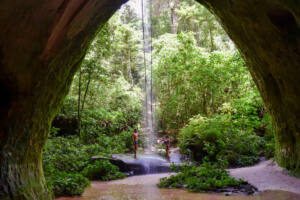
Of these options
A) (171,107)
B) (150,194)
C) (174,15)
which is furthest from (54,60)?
(174,15)

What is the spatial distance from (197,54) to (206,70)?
5.08 ft

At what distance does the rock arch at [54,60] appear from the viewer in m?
3.41

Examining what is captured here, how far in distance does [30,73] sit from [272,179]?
18.8ft

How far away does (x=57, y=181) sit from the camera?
18.9ft

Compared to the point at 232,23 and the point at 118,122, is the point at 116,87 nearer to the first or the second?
the point at 118,122

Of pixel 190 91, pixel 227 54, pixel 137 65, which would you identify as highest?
pixel 137 65

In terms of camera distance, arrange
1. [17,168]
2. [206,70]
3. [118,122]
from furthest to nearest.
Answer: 1. [118,122]
2. [206,70]
3. [17,168]

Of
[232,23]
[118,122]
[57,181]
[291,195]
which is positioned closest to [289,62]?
[232,23]

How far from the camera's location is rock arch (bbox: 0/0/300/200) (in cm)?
341

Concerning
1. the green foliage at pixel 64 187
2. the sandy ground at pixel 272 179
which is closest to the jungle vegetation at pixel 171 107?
the green foliage at pixel 64 187

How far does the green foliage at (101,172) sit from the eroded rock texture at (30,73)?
151 inches

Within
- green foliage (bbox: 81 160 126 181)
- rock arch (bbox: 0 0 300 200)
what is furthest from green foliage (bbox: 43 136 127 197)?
rock arch (bbox: 0 0 300 200)

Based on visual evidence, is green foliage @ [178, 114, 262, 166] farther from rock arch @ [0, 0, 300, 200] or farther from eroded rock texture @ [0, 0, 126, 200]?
eroded rock texture @ [0, 0, 126, 200]

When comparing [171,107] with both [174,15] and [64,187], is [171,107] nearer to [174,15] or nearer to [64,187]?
[174,15]
